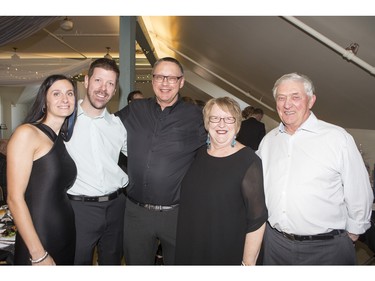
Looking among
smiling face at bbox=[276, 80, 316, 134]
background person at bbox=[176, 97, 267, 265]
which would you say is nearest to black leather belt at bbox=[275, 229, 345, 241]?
background person at bbox=[176, 97, 267, 265]

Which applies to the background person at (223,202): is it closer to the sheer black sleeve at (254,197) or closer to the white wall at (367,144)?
the sheer black sleeve at (254,197)

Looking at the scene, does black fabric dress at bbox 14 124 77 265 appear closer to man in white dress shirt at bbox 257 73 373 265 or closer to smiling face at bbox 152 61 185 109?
smiling face at bbox 152 61 185 109

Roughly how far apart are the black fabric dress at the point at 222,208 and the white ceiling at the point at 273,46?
4.94 ft

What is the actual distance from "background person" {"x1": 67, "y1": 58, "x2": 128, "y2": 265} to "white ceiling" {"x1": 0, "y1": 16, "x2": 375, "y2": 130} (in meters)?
1.74

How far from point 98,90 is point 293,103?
114cm

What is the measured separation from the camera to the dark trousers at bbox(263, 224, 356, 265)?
1.71 metres

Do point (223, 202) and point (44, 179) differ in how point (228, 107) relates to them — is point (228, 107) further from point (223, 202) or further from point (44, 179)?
point (44, 179)

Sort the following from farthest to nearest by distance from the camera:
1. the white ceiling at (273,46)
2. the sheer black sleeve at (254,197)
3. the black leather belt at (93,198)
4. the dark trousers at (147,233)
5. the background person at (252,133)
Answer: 1. the background person at (252,133)
2. the white ceiling at (273,46)
3. the dark trousers at (147,233)
4. the black leather belt at (93,198)
5. the sheer black sleeve at (254,197)

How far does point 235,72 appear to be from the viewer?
21.6 ft

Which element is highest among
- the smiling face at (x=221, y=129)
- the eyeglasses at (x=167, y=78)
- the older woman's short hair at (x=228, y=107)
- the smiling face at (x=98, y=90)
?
the eyeglasses at (x=167, y=78)

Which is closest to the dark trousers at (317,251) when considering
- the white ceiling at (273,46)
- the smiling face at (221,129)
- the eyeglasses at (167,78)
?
the smiling face at (221,129)

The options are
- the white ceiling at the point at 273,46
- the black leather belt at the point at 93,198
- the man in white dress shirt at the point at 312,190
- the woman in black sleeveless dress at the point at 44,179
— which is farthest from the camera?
the white ceiling at the point at 273,46

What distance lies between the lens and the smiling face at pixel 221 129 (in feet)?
5.50

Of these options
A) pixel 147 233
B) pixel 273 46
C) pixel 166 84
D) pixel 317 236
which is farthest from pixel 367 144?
pixel 147 233
